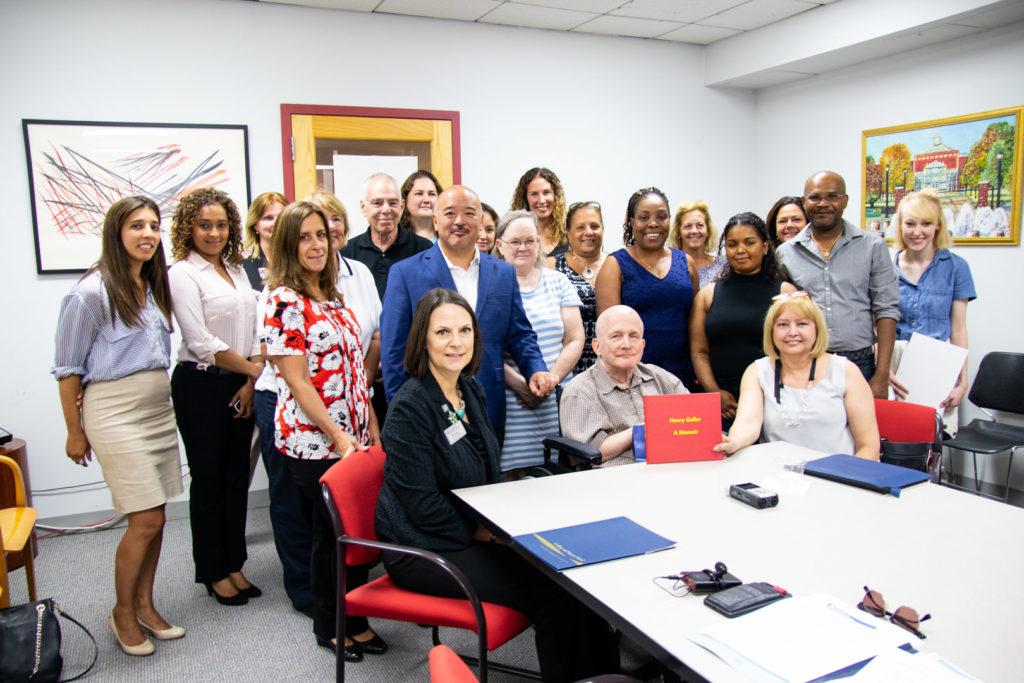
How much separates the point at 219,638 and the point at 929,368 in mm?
3611

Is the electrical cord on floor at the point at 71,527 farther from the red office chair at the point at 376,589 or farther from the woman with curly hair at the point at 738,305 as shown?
the woman with curly hair at the point at 738,305

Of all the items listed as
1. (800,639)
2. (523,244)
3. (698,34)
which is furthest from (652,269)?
(698,34)

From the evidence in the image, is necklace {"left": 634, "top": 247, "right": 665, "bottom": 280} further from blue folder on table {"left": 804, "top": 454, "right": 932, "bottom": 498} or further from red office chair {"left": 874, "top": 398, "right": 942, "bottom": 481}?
blue folder on table {"left": 804, "top": 454, "right": 932, "bottom": 498}

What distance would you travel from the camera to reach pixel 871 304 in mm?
3400

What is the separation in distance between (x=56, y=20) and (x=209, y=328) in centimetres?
233

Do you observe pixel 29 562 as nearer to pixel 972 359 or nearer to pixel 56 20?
pixel 56 20

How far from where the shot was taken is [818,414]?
101 inches

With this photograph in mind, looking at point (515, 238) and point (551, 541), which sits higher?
point (515, 238)

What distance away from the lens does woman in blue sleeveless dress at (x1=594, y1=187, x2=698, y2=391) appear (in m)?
3.24

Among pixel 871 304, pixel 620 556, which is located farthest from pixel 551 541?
pixel 871 304

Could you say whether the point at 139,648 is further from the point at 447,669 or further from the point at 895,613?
the point at 895,613

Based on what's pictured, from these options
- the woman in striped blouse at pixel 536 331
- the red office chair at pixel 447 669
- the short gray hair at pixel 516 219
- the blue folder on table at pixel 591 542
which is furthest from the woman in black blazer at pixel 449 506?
the short gray hair at pixel 516 219

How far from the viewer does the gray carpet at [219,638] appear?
255cm

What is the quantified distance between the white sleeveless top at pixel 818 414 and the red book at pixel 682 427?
38 cm
